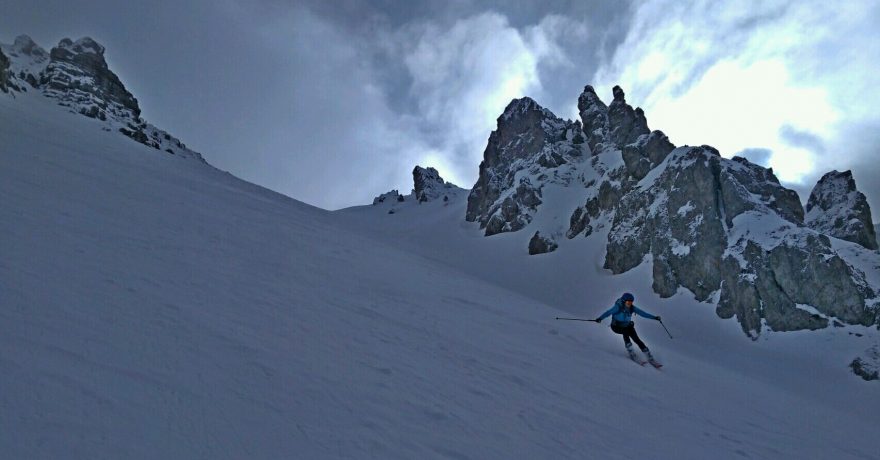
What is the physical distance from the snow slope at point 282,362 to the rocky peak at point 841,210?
2876 cm

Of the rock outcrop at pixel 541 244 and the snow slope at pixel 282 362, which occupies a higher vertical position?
the rock outcrop at pixel 541 244

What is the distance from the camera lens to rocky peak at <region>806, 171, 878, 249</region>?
39906 millimetres

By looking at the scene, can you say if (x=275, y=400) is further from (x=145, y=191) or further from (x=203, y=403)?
(x=145, y=191)

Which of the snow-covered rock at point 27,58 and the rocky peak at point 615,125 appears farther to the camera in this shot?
the rocky peak at point 615,125

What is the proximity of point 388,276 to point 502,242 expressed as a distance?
151ft

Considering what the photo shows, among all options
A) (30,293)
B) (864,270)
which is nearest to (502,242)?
(864,270)

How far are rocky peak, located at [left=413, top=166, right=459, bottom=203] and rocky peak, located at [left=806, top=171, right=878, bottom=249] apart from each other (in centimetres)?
7880

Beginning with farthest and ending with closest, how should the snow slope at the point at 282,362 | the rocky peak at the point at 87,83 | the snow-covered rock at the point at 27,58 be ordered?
the snow-covered rock at the point at 27,58 → the rocky peak at the point at 87,83 → the snow slope at the point at 282,362

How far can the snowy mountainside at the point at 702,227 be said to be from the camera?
2778 cm

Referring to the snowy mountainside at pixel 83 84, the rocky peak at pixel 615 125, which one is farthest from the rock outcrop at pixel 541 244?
the snowy mountainside at pixel 83 84

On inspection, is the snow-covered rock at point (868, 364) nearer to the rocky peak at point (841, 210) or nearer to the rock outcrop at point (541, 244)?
the rocky peak at point (841, 210)

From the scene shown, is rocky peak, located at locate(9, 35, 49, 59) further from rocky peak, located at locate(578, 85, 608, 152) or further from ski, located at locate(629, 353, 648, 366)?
ski, located at locate(629, 353, 648, 366)

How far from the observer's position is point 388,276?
17.1 m

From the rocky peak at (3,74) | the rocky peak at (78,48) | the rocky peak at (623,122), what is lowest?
the rocky peak at (3,74)
